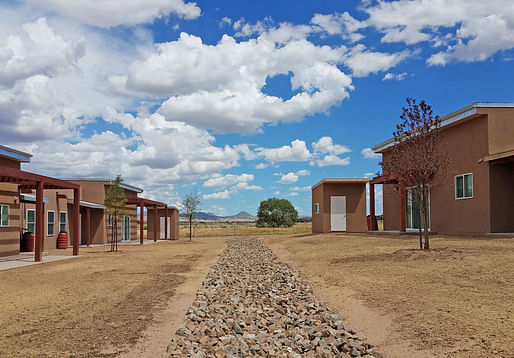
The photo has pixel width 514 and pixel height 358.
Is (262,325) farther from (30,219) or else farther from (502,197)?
(30,219)

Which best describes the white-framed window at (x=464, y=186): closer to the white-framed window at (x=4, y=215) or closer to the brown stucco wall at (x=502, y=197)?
the brown stucco wall at (x=502, y=197)

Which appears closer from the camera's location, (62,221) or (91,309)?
(91,309)

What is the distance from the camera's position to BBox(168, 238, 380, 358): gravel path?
7.58 metres

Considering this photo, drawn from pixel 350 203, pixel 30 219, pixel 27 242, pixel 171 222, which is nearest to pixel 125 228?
pixel 171 222

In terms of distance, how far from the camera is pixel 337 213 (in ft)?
120

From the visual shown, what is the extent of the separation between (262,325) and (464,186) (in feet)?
53.3

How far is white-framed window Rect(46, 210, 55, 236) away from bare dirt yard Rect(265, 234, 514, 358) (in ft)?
55.8

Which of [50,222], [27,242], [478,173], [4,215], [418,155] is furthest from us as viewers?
[50,222]

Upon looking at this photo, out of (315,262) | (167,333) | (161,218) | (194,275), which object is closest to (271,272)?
(315,262)

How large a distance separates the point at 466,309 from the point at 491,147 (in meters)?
14.6

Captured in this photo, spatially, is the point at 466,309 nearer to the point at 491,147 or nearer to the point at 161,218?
the point at 491,147

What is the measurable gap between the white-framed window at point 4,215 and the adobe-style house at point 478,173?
1658cm

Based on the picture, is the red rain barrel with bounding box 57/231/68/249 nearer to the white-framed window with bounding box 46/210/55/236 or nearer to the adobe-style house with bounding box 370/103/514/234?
the white-framed window with bounding box 46/210/55/236

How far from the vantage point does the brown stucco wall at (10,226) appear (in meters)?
21.8
